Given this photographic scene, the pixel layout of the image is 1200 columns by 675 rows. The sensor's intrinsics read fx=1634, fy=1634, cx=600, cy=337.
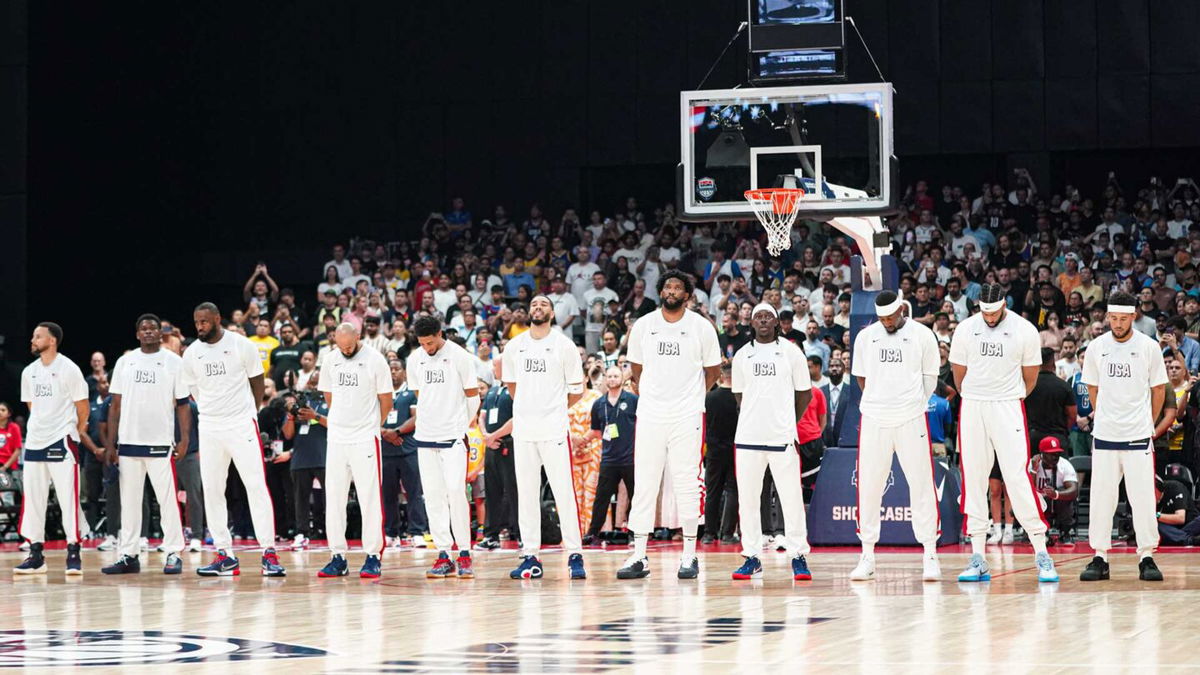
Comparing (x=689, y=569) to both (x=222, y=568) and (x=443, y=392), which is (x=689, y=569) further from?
(x=222, y=568)

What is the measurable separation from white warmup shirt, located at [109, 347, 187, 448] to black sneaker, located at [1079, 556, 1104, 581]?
7439 millimetres

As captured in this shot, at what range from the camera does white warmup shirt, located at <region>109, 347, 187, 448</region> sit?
13844 millimetres

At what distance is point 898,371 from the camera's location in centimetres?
1212

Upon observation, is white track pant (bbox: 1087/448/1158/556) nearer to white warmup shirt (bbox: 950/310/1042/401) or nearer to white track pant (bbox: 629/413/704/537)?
white warmup shirt (bbox: 950/310/1042/401)

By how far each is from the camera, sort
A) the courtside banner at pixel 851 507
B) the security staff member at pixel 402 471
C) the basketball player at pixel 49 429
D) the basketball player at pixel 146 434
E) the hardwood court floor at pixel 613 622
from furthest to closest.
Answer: the security staff member at pixel 402 471
the courtside banner at pixel 851 507
the basketball player at pixel 49 429
the basketball player at pixel 146 434
the hardwood court floor at pixel 613 622

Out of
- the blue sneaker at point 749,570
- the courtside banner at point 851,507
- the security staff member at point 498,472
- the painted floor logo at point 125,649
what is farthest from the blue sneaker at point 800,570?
the security staff member at point 498,472

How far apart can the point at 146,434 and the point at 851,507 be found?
6655 mm

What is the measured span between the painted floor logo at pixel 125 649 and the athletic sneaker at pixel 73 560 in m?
4.33

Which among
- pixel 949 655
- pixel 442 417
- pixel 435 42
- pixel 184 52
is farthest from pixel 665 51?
pixel 949 655

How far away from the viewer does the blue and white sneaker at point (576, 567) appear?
501 inches

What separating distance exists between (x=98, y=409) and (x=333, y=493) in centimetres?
694

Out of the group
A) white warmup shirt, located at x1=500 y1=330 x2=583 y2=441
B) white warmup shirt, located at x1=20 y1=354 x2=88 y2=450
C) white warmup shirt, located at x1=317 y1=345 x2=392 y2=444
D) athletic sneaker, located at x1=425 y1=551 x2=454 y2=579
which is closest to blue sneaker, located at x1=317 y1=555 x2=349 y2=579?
athletic sneaker, located at x1=425 y1=551 x2=454 y2=579

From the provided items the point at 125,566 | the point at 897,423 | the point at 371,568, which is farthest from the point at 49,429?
the point at 897,423

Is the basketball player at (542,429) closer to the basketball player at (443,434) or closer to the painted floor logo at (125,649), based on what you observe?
the basketball player at (443,434)
